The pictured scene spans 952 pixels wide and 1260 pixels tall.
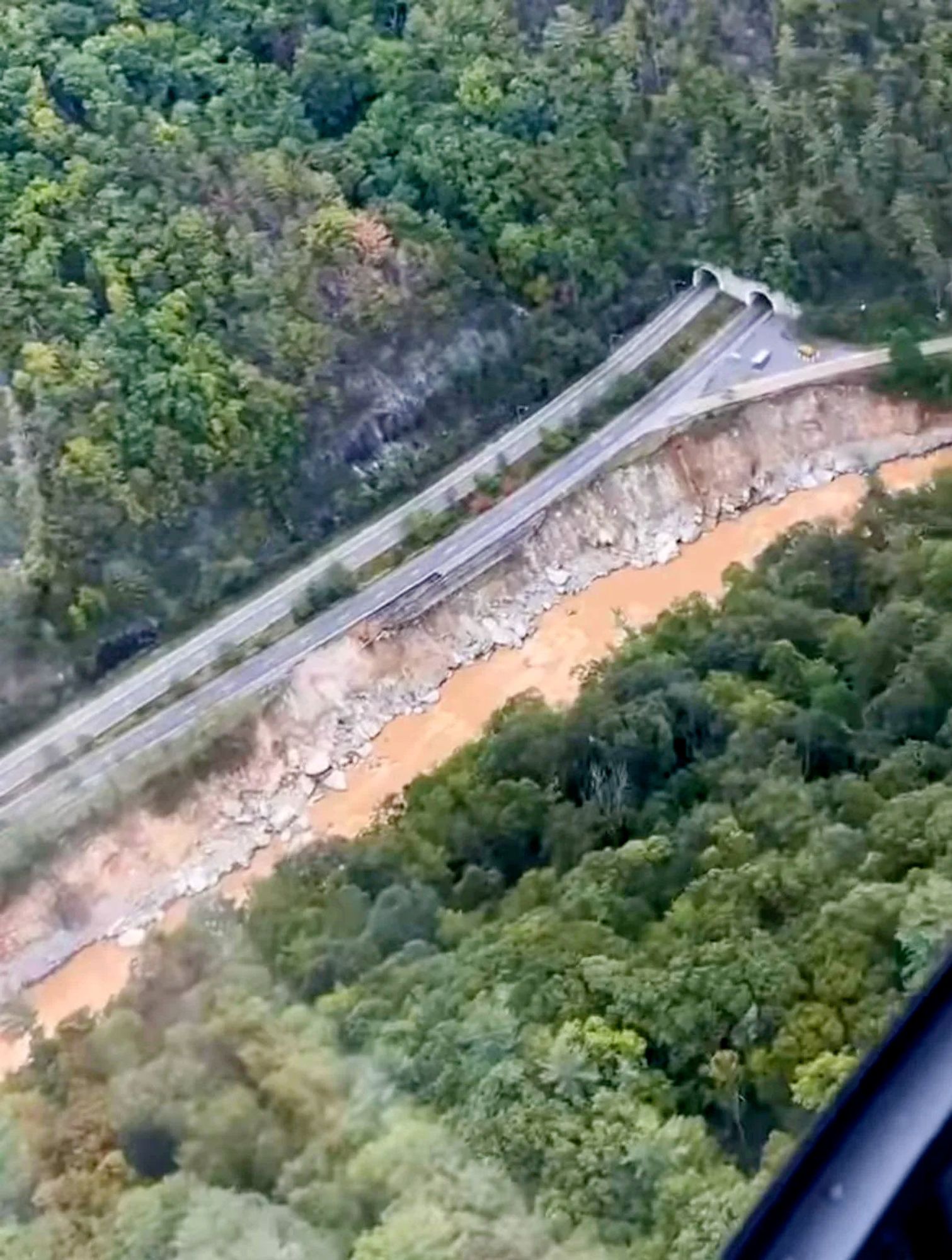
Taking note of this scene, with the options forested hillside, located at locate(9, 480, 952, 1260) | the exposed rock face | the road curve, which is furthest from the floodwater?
the road curve

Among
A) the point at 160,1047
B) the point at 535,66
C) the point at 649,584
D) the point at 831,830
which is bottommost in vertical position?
the point at 649,584

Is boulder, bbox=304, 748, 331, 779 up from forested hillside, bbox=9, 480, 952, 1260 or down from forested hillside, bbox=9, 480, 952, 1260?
down

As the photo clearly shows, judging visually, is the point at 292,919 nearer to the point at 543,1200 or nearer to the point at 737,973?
the point at 737,973

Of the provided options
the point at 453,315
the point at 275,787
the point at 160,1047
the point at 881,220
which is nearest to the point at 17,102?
the point at 453,315

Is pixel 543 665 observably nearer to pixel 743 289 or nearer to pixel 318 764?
pixel 318 764

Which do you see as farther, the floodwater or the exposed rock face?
the exposed rock face

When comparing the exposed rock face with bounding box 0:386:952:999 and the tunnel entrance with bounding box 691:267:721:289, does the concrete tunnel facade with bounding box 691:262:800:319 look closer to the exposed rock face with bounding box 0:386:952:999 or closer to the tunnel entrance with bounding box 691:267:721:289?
the tunnel entrance with bounding box 691:267:721:289

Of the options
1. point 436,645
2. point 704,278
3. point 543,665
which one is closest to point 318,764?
point 436,645

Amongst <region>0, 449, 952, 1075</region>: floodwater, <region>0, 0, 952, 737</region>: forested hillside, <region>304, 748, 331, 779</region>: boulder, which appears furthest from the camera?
<region>0, 0, 952, 737</region>: forested hillside
